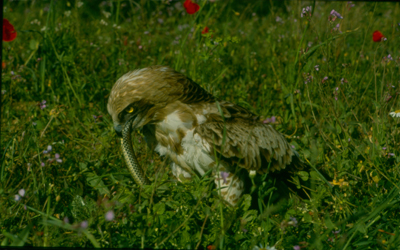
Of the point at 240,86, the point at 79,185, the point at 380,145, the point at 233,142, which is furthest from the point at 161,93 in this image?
the point at 240,86

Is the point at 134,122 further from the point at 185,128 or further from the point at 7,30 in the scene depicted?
the point at 7,30

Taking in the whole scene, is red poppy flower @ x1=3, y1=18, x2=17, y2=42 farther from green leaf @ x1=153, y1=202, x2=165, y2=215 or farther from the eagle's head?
green leaf @ x1=153, y1=202, x2=165, y2=215

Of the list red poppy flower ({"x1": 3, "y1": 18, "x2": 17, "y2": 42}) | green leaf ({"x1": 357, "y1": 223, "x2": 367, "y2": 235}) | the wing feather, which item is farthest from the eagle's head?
green leaf ({"x1": 357, "y1": 223, "x2": 367, "y2": 235})

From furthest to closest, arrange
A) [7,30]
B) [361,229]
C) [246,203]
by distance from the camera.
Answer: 1. [7,30]
2. [246,203]
3. [361,229]

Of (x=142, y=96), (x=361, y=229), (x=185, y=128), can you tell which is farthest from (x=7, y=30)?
(x=361, y=229)

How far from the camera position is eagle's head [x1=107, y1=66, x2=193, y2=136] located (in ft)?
9.47

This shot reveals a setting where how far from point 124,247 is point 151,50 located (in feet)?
12.3

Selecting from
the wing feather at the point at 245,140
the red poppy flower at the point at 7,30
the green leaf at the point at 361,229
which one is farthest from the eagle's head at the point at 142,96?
the green leaf at the point at 361,229

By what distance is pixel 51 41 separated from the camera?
4.21m

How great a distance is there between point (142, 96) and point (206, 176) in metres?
0.75

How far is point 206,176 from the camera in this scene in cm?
266

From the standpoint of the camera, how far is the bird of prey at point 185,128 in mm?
2861

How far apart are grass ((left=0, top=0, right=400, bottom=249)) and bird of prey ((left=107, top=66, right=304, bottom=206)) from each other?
203mm

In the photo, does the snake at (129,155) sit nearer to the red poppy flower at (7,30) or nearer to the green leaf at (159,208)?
the green leaf at (159,208)
